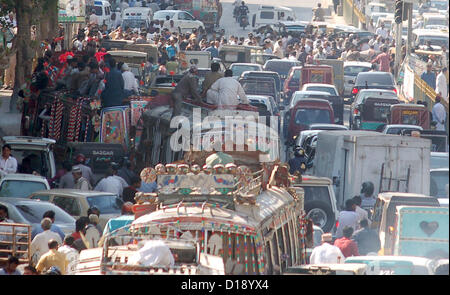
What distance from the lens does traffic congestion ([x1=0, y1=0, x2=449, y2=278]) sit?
473 inches

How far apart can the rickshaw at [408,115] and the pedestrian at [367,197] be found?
859 cm

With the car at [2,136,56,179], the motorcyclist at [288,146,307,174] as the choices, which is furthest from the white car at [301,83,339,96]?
the car at [2,136,56,179]

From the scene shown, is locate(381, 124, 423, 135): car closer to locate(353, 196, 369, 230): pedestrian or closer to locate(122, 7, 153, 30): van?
locate(353, 196, 369, 230): pedestrian

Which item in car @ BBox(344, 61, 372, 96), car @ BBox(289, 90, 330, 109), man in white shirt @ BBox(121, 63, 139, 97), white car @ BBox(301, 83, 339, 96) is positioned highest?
man in white shirt @ BBox(121, 63, 139, 97)

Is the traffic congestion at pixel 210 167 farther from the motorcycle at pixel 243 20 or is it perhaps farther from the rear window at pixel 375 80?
the motorcycle at pixel 243 20

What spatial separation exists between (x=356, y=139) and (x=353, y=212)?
4164 mm

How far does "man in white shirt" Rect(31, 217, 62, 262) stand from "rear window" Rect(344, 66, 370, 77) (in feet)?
Result: 101

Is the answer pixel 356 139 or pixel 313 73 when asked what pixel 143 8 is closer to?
pixel 313 73

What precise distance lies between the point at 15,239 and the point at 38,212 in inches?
114

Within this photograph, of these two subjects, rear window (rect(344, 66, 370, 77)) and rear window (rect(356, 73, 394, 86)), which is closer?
rear window (rect(356, 73, 394, 86))

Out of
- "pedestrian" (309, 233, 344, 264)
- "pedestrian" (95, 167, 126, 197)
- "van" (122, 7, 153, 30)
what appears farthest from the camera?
"van" (122, 7, 153, 30)

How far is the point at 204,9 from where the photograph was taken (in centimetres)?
6806

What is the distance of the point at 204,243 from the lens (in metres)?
11.9
